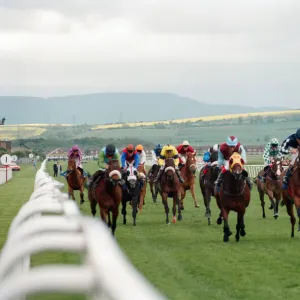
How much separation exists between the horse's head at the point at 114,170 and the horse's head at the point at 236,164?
1974 millimetres

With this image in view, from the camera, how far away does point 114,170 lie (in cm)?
1508

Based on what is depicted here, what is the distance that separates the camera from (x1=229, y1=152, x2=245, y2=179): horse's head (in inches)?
551

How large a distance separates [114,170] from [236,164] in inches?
87.7

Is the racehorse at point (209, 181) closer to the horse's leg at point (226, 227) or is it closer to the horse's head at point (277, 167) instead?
the horse's head at point (277, 167)

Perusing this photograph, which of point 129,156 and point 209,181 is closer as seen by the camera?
point 129,156

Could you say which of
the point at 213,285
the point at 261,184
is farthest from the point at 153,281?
the point at 261,184

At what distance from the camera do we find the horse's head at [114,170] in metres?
15.0

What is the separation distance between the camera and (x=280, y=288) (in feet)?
31.8

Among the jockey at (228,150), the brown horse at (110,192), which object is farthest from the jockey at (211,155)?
the brown horse at (110,192)

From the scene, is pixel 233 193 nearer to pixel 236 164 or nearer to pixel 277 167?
pixel 236 164

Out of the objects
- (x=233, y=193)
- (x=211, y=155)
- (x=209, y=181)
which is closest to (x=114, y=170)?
(x=233, y=193)

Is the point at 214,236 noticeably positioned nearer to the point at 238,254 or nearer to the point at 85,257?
the point at 238,254

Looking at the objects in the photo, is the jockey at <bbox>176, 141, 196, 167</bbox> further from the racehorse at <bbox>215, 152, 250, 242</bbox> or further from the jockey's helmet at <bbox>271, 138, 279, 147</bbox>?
the racehorse at <bbox>215, 152, 250, 242</bbox>

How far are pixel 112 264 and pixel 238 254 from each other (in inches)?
400
